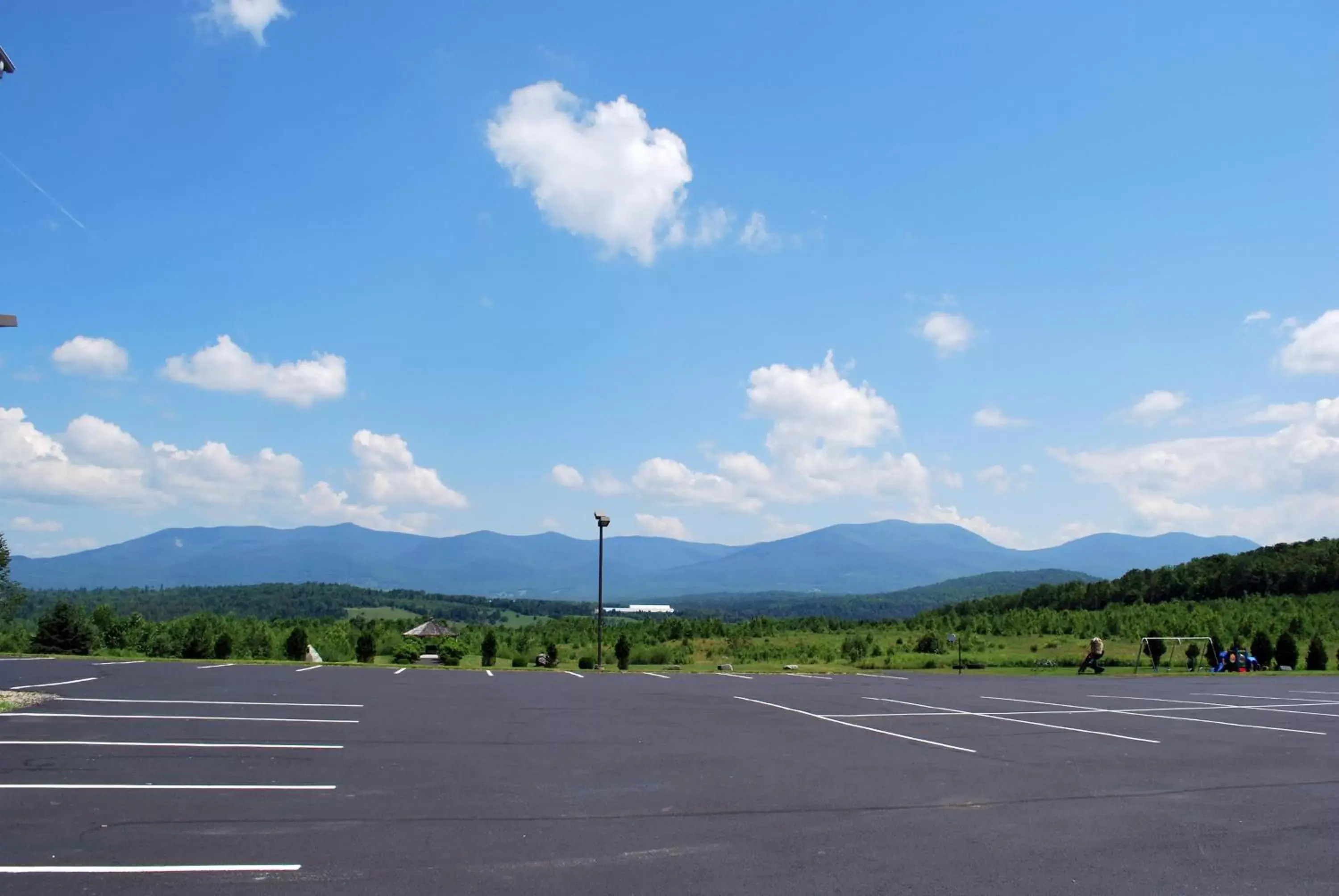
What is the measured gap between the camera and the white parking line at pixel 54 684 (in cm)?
1562

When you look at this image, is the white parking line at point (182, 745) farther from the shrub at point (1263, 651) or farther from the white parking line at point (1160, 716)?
the shrub at point (1263, 651)

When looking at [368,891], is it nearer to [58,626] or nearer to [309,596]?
[58,626]

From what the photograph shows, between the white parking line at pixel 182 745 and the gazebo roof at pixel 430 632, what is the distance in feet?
142

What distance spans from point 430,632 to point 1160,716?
49.8 metres

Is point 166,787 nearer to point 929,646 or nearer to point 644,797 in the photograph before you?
point 644,797

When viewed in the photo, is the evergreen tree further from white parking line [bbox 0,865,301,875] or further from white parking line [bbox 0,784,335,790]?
white parking line [bbox 0,865,301,875]

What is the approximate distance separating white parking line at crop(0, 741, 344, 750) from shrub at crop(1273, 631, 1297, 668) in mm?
35592

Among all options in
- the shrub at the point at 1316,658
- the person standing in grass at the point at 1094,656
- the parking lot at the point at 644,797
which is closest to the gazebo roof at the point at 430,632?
the person standing in grass at the point at 1094,656

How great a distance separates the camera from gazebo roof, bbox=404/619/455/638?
55562mm

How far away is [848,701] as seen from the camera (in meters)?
17.7

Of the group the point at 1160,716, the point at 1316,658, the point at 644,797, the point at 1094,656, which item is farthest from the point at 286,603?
the point at 644,797

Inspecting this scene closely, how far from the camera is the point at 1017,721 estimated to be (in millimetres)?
14734

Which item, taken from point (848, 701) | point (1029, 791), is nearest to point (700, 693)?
point (848, 701)

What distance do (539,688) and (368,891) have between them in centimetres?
1407
